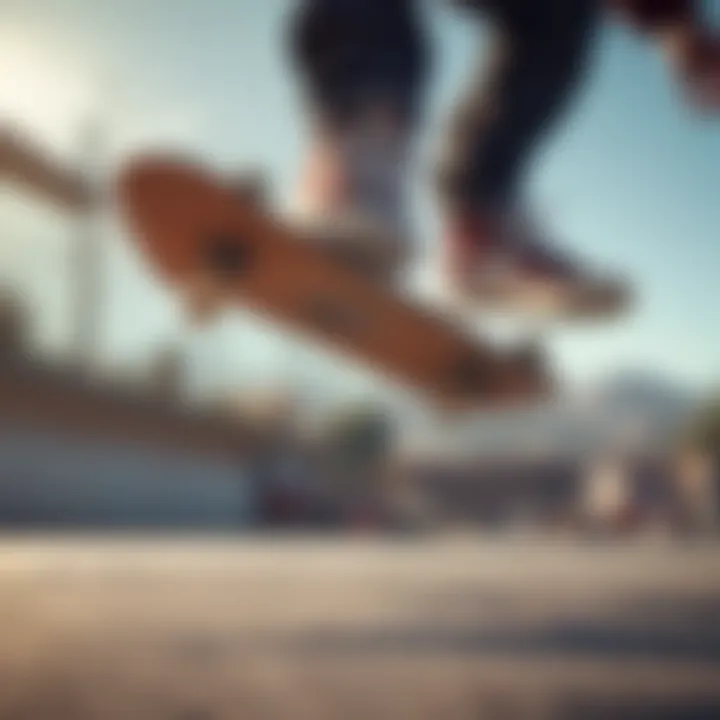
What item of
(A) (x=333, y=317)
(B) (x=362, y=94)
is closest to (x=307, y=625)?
(A) (x=333, y=317)

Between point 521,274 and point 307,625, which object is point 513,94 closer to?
point 521,274

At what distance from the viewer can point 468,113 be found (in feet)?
2.55

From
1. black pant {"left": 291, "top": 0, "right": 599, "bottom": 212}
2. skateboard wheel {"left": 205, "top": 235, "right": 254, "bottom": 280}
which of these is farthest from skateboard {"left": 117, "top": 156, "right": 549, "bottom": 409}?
black pant {"left": 291, "top": 0, "right": 599, "bottom": 212}

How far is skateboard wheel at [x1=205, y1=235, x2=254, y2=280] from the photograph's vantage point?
2.44 ft

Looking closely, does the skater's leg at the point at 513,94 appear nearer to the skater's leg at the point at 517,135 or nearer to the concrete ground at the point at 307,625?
the skater's leg at the point at 517,135

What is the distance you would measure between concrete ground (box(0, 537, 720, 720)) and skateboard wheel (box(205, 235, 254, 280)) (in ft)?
0.71

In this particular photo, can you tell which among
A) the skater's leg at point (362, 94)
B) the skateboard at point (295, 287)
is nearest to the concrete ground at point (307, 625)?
the skateboard at point (295, 287)

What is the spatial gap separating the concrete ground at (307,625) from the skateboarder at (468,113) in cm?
23

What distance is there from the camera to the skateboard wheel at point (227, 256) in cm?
75

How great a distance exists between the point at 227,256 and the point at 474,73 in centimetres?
25

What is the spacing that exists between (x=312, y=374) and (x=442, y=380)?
11 centimetres

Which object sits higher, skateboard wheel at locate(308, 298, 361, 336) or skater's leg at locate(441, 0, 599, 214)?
skater's leg at locate(441, 0, 599, 214)

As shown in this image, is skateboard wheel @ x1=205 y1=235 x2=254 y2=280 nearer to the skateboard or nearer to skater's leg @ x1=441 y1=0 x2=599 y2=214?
the skateboard

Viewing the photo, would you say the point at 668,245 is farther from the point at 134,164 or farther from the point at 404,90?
the point at 134,164
